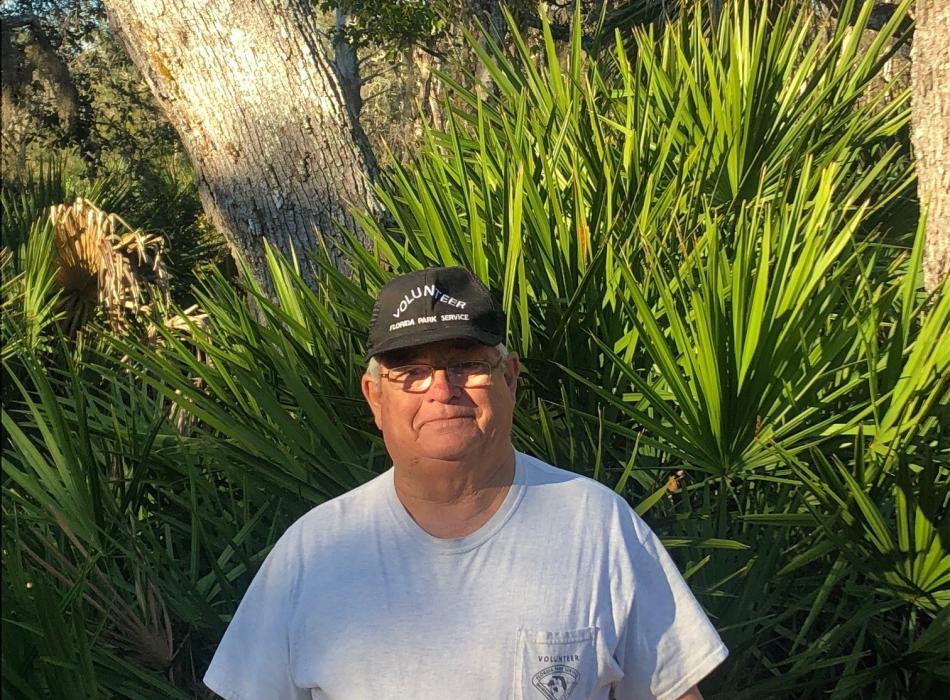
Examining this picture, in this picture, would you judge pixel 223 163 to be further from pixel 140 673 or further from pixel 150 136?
pixel 150 136

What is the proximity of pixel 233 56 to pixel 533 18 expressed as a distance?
6.25m

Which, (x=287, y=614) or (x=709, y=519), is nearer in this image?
(x=287, y=614)

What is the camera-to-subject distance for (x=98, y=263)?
271 inches

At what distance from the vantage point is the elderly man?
184 cm

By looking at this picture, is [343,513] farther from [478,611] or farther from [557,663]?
[557,663]

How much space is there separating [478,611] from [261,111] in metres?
3.61

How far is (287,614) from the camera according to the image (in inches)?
76.0

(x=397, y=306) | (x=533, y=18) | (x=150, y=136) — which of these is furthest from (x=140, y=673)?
(x=150, y=136)

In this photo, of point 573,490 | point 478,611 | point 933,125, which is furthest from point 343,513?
point 933,125

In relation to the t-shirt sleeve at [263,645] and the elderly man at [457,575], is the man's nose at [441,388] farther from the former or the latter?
the t-shirt sleeve at [263,645]

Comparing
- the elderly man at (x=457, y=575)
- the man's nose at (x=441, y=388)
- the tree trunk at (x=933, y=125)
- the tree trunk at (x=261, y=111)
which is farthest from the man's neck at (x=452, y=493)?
the tree trunk at (x=261, y=111)

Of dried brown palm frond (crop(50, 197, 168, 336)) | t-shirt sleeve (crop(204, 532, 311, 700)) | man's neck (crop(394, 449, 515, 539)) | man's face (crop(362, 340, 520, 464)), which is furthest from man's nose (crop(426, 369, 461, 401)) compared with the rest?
dried brown palm frond (crop(50, 197, 168, 336))

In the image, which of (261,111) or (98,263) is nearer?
(261,111)

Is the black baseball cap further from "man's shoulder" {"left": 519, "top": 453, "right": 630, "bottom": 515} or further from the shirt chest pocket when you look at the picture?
Answer: the shirt chest pocket
